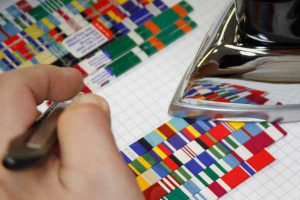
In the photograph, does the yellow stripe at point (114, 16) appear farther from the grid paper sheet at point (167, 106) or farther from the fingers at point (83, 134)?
the fingers at point (83, 134)

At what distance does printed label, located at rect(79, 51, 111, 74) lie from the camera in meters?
0.70

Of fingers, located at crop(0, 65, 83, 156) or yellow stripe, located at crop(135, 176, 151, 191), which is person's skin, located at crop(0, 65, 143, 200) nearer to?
fingers, located at crop(0, 65, 83, 156)

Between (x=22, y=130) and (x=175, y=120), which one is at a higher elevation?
(x=22, y=130)

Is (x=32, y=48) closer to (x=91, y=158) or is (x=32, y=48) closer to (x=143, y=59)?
(x=143, y=59)

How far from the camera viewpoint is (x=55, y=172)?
40cm

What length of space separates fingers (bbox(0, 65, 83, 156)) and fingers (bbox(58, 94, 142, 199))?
0.14 ft

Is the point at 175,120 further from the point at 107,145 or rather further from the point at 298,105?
the point at 107,145

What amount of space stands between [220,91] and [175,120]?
72 millimetres

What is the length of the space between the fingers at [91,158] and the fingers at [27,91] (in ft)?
0.14

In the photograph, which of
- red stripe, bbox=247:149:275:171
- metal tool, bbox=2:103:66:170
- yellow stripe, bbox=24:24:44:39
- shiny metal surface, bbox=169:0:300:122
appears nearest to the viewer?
metal tool, bbox=2:103:66:170

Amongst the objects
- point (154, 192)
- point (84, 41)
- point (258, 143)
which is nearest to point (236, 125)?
point (258, 143)

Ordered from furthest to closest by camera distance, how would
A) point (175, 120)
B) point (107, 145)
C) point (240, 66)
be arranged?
point (175, 120) → point (240, 66) → point (107, 145)

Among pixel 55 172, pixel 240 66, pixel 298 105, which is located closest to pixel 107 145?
pixel 55 172

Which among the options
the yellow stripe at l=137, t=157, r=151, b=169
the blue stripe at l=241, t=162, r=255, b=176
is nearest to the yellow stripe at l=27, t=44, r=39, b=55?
the yellow stripe at l=137, t=157, r=151, b=169
